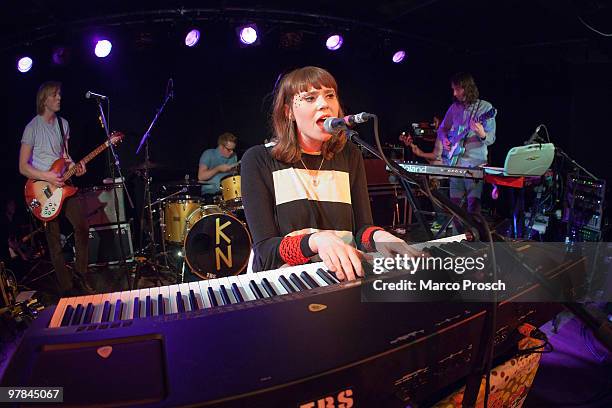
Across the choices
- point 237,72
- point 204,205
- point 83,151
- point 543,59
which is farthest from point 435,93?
point 83,151

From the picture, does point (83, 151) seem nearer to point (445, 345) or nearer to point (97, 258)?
point (97, 258)

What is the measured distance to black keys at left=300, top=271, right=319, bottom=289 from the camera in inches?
46.6

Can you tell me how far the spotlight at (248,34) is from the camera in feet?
21.7

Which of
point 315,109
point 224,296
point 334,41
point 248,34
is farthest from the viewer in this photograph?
point 334,41

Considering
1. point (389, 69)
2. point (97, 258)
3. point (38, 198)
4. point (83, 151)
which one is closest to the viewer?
point (38, 198)


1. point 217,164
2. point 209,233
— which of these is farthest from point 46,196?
point 217,164

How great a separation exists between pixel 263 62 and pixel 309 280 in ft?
24.1

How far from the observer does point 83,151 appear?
22.1 feet

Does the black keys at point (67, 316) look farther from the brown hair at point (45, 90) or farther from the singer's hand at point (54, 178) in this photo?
the brown hair at point (45, 90)

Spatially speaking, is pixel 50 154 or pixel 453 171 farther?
pixel 50 154

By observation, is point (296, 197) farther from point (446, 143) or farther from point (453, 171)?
point (446, 143)

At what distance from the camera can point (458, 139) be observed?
539 centimetres

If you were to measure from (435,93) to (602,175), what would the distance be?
13.7ft

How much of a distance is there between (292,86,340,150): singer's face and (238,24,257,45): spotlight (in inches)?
211
